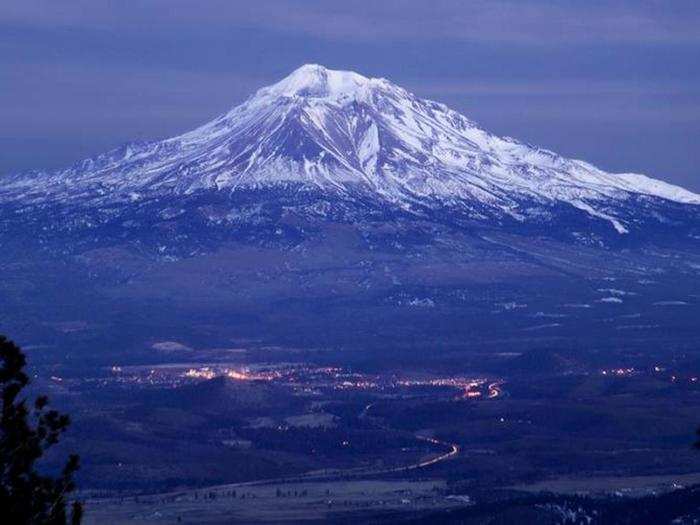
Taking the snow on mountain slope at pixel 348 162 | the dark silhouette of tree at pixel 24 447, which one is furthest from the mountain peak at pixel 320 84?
the dark silhouette of tree at pixel 24 447

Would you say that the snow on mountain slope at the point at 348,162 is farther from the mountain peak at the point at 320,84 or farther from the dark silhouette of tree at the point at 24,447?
the dark silhouette of tree at the point at 24,447

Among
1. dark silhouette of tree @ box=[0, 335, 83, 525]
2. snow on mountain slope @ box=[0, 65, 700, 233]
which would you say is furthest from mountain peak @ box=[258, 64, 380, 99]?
dark silhouette of tree @ box=[0, 335, 83, 525]

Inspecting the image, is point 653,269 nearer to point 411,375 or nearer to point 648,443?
point 411,375

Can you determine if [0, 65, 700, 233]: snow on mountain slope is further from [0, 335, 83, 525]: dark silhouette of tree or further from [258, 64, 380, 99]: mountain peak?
[0, 335, 83, 525]: dark silhouette of tree

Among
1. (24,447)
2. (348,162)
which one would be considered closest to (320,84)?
(348,162)

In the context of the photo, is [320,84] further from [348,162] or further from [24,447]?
[24,447]

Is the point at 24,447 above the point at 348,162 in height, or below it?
below
